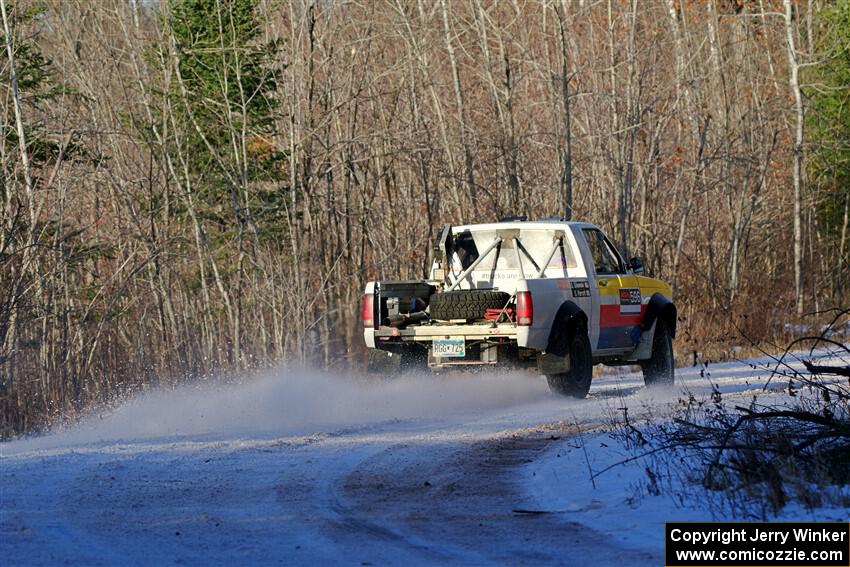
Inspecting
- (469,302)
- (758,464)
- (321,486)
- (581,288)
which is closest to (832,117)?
(581,288)

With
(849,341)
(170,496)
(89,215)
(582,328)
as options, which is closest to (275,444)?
(170,496)

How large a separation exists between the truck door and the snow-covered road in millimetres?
1069

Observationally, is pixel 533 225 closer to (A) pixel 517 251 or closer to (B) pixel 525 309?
(A) pixel 517 251

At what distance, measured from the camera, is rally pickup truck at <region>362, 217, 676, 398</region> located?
1529 cm

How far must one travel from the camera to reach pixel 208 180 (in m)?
26.5

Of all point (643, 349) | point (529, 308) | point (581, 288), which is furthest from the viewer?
point (643, 349)

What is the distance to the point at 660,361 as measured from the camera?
56.6 feet

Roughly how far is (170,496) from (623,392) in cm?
910

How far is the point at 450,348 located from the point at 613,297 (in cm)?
244

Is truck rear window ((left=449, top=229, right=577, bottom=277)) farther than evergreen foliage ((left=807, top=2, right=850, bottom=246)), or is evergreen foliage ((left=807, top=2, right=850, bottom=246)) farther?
evergreen foliage ((left=807, top=2, right=850, bottom=246))

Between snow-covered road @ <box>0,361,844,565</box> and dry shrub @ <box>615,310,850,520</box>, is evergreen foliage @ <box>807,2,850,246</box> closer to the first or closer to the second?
snow-covered road @ <box>0,361,844,565</box>

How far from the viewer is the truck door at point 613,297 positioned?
1641cm

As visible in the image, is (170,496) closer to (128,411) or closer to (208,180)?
(128,411)

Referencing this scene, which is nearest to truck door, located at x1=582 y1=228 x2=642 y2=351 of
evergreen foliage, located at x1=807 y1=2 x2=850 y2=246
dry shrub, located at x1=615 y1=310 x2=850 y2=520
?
dry shrub, located at x1=615 y1=310 x2=850 y2=520
